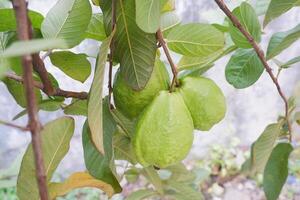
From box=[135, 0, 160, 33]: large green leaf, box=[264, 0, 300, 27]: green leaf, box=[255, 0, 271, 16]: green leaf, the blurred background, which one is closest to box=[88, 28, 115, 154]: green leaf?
box=[135, 0, 160, 33]: large green leaf

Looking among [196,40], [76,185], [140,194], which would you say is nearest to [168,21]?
[196,40]

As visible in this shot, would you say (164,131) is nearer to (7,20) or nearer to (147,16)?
(147,16)

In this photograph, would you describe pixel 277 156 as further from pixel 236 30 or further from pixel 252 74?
pixel 236 30

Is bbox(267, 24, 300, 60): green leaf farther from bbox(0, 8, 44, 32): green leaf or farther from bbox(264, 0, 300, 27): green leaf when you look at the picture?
bbox(0, 8, 44, 32): green leaf

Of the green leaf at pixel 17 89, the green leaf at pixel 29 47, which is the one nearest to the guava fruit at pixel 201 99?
the green leaf at pixel 17 89

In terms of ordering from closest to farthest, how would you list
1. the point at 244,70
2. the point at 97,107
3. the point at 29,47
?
1. the point at 29,47
2. the point at 97,107
3. the point at 244,70

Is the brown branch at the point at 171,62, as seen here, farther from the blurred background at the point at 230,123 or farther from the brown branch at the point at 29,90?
the blurred background at the point at 230,123

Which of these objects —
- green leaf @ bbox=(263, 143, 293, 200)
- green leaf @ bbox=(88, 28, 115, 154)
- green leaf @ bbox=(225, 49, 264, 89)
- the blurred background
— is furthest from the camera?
the blurred background
